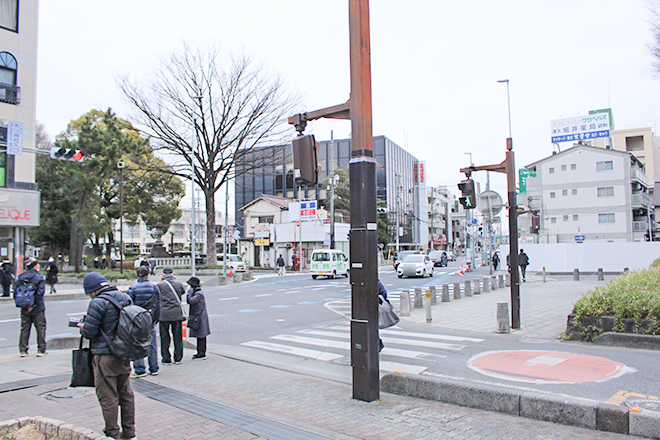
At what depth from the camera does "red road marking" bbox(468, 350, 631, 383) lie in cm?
674

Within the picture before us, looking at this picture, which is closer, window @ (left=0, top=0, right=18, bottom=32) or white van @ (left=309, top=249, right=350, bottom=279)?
window @ (left=0, top=0, right=18, bottom=32)

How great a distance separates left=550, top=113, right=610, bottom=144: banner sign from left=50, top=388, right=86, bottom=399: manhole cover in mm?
53469

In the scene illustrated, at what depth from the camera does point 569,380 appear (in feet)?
21.5

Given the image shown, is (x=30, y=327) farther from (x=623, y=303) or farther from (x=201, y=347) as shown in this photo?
(x=623, y=303)

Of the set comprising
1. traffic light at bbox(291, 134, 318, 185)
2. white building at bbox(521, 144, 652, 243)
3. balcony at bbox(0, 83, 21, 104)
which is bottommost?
traffic light at bbox(291, 134, 318, 185)

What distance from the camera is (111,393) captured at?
450 cm

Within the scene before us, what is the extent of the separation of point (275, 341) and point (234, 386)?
380 cm

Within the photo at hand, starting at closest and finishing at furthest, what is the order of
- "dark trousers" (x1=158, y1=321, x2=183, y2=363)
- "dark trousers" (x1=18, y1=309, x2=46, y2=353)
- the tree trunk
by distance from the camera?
"dark trousers" (x1=158, y1=321, x2=183, y2=363) < "dark trousers" (x1=18, y1=309, x2=46, y2=353) < the tree trunk

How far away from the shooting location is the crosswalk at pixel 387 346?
8.29 metres

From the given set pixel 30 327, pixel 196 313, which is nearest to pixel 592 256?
pixel 196 313

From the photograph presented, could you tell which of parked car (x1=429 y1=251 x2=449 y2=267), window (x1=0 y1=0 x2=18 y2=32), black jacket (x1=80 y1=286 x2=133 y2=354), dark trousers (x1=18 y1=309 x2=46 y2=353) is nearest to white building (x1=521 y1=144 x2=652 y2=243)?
parked car (x1=429 y1=251 x2=449 y2=267)

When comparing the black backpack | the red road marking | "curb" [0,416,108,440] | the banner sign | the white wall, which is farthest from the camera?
the banner sign

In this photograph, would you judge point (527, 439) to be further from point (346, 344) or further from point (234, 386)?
point (346, 344)

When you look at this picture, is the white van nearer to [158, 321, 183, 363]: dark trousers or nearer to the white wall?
the white wall
